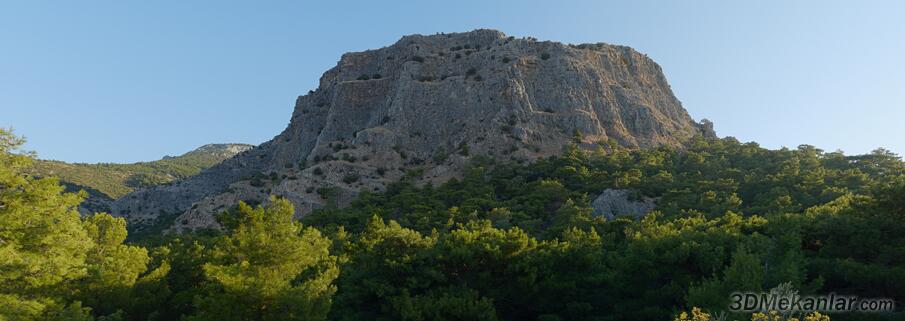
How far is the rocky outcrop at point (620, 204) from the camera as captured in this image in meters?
55.6

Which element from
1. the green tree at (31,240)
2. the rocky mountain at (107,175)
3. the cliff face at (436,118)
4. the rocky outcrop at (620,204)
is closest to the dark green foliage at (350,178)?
the cliff face at (436,118)

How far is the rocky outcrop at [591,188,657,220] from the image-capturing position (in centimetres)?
5556

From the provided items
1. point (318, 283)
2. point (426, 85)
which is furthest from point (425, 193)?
point (318, 283)

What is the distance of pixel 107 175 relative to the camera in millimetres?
135375

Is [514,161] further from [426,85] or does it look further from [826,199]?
[826,199]

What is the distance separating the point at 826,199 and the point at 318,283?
48.9 meters

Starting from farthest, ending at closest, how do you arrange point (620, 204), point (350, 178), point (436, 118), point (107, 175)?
point (107, 175) → point (436, 118) → point (350, 178) → point (620, 204)

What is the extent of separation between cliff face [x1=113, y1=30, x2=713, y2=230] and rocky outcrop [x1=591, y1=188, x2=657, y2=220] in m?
21.1

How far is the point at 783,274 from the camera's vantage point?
2033 cm

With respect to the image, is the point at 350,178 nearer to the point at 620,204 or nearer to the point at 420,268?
the point at 620,204

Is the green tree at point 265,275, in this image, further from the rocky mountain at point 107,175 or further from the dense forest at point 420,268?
the rocky mountain at point 107,175

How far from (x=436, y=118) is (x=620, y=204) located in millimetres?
40101

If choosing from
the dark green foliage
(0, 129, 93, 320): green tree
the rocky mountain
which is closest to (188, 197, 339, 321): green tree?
(0, 129, 93, 320): green tree

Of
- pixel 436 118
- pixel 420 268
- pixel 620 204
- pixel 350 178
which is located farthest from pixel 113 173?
pixel 420 268
